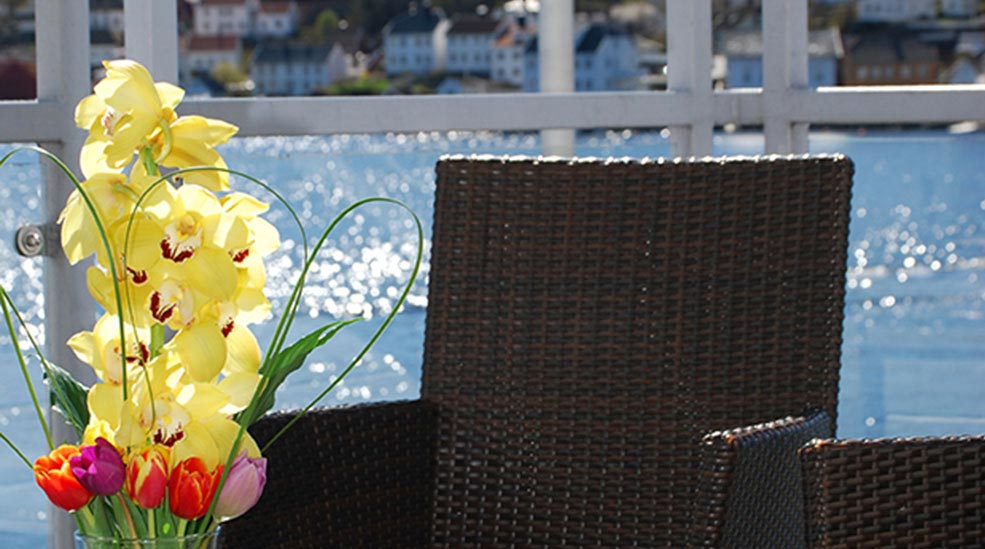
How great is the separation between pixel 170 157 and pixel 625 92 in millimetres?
1603

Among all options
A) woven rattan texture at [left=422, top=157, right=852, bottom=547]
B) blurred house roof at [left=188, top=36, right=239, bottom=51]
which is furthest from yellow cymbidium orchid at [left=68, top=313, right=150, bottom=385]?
blurred house roof at [left=188, top=36, right=239, bottom=51]

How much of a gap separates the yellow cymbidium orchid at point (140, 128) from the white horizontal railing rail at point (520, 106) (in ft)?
3.42

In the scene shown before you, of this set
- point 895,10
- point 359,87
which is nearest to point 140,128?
point 359,87

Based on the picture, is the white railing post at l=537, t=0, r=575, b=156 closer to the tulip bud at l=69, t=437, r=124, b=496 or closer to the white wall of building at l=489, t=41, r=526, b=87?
the white wall of building at l=489, t=41, r=526, b=87

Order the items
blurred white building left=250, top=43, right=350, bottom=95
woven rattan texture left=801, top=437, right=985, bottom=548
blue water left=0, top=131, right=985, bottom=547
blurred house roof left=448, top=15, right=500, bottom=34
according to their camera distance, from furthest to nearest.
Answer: blurred house roof left=448, top=15, right=500, bottom=34 < blurred white building left=250, top=43, right=350, bottom=95 < blue water left=0, top=131, right=985, bottom=547 < woven rattan texture left=801, top=437, right=985, bottom=548

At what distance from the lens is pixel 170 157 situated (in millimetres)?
1021

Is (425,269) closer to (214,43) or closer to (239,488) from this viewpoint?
(214,43)

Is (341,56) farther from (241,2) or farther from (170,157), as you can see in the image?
(170,157)

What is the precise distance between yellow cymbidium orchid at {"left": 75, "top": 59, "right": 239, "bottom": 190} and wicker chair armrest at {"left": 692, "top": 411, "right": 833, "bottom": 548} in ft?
2.15

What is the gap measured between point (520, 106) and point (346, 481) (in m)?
0.93

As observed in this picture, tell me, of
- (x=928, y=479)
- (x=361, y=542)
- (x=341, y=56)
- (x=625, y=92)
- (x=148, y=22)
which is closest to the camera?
(x=928, y=479)

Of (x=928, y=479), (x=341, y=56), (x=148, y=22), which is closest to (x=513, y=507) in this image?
(x=928, y=479)

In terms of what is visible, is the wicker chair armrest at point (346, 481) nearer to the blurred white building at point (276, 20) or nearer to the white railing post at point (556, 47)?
Result: the white railing post at point (556, 47)

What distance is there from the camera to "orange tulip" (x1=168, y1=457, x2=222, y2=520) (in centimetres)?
97
